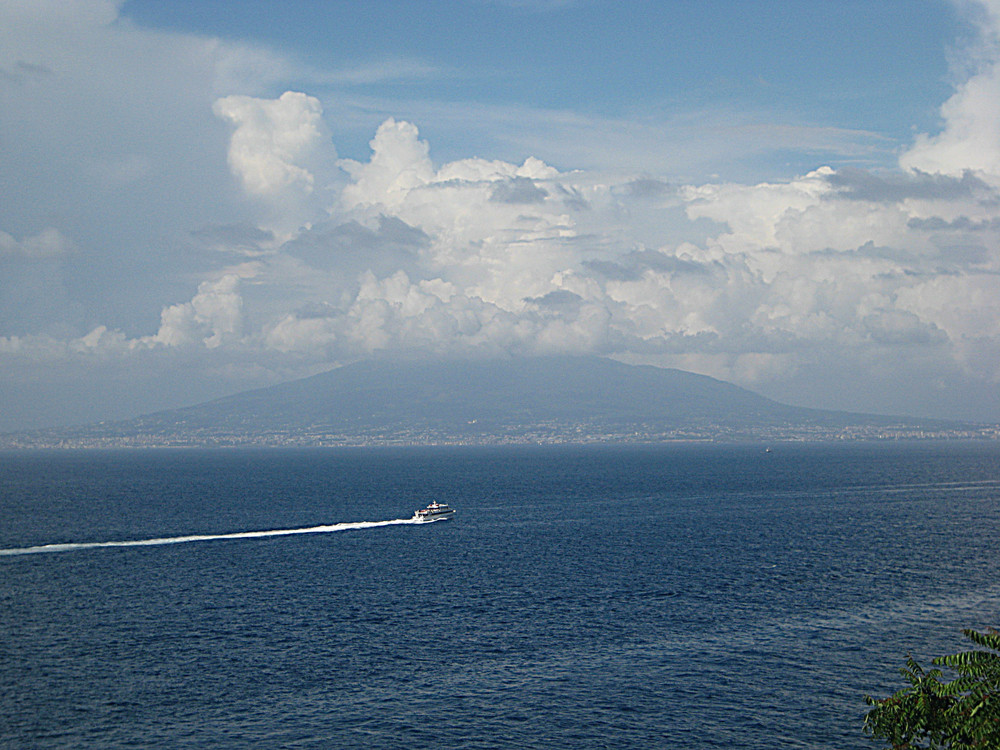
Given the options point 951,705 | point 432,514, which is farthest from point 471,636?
point 432,514

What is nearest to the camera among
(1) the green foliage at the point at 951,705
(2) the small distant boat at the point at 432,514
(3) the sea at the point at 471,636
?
(1) the green foliage at the point at 951,705

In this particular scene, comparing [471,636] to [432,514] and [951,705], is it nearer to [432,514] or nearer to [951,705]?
[951,705]

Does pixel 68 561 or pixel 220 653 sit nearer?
pixel 220 653

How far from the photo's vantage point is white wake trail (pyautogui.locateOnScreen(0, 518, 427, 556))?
14650 centimetres

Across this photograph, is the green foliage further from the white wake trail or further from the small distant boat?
the small distant boat

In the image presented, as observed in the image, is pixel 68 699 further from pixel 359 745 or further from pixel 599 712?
pixel 599 712

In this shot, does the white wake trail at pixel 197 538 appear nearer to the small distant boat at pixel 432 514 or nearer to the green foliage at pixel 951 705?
the small distant boat at pixel 432 514

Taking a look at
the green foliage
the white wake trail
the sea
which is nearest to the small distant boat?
the white wake trail

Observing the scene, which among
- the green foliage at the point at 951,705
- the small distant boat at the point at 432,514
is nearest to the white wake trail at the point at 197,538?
the small distant boat at the point at 432,514

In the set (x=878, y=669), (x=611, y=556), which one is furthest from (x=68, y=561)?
(x=878, y=669)

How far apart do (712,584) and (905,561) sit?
3948 cm

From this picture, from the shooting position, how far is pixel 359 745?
6334cm

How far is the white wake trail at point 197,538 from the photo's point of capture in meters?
146

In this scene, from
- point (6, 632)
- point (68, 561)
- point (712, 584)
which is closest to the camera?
point (6, 632)
